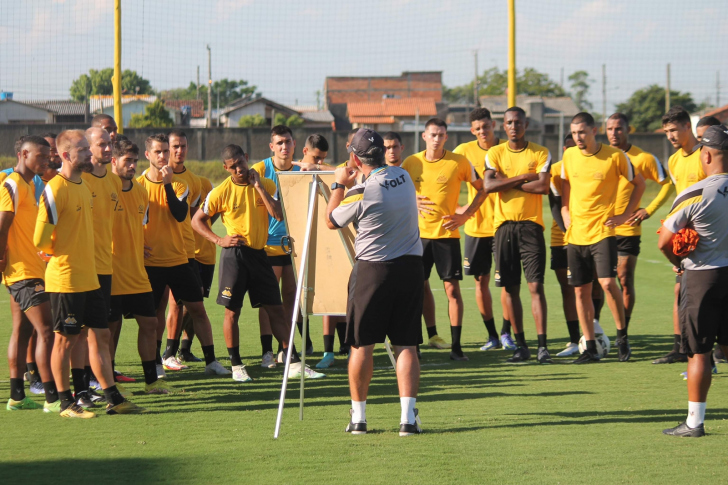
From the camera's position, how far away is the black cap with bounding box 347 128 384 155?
541cm

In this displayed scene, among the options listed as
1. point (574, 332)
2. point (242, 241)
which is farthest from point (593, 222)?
point (242, 241)

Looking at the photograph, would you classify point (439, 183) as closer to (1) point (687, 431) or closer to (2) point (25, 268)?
(1) point (687, 431)

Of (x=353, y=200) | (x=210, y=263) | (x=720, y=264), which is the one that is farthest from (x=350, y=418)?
(x=210, y=263)

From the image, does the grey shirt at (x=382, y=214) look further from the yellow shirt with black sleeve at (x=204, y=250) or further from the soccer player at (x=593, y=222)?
the yellow shirt with black sleeve at (x=204, y=250)

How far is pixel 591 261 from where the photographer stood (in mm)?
8219

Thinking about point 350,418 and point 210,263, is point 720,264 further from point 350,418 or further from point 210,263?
point 210,263

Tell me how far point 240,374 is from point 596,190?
397 centimetres

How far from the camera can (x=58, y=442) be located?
5359 millimetres

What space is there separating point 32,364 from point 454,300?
4.20 metres

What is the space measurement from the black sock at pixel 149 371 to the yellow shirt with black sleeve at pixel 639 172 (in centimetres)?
505

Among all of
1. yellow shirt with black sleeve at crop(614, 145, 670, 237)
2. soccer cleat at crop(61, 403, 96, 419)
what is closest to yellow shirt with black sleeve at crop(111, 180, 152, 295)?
soccer cleat at crop(61, 403, 96, 419)

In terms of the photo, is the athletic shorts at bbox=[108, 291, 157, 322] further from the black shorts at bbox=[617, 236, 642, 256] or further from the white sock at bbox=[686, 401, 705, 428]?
the black shorts at bbox=[617, 236, 642, 256]

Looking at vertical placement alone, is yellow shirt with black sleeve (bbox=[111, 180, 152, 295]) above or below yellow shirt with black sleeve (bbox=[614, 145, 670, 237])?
below

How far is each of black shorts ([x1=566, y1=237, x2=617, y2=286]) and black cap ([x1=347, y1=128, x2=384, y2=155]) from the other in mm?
3522
